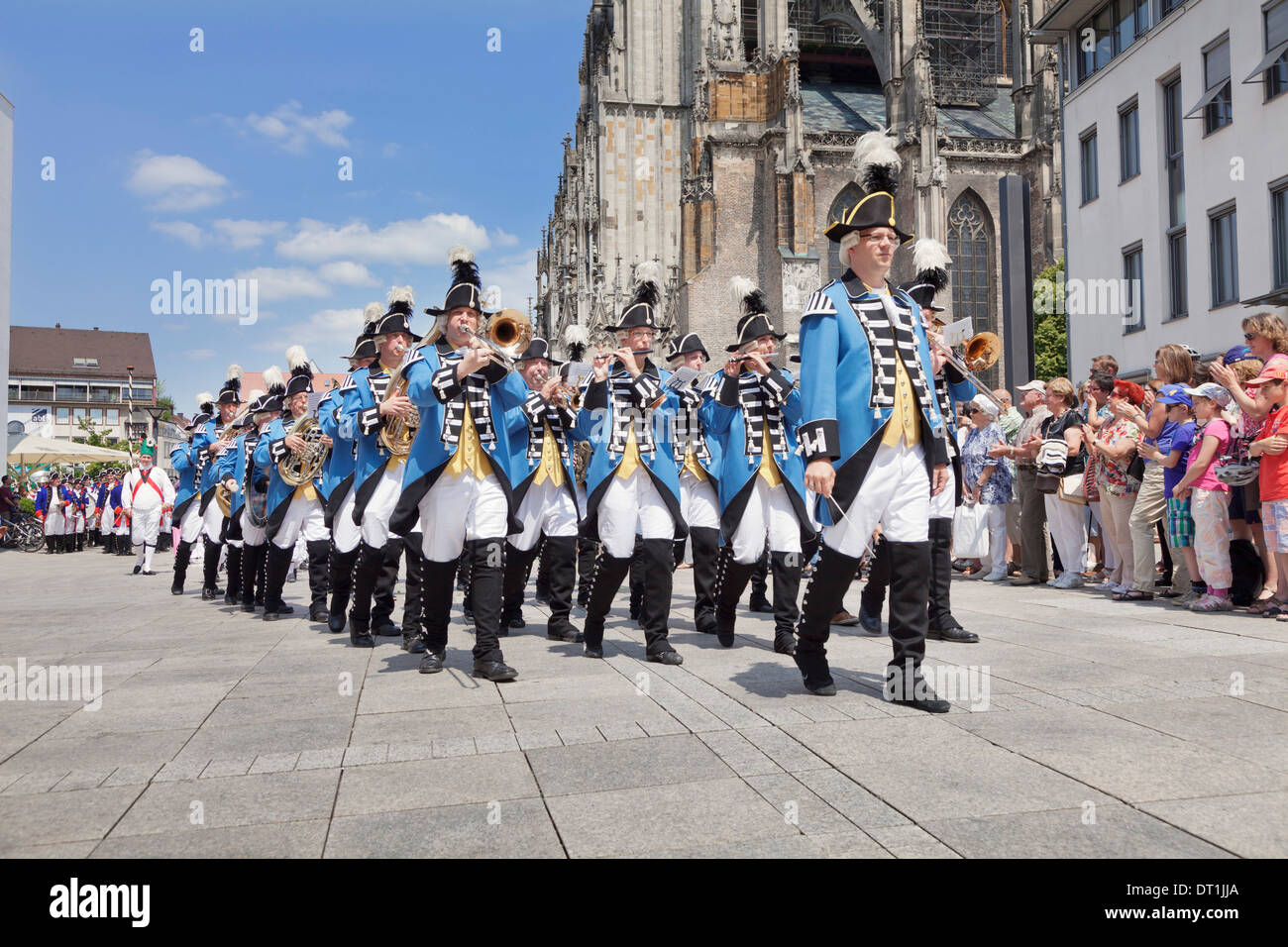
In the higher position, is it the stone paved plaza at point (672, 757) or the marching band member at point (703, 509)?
the marching band member at point (703, 509)

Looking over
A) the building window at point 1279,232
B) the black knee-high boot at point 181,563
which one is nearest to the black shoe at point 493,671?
the black knee-high boot at point 181,563

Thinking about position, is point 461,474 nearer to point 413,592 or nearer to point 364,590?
point 413,592

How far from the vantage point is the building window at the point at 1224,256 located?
70.7ft

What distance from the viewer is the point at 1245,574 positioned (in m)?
8.54

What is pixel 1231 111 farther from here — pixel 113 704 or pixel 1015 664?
pixel 113 704

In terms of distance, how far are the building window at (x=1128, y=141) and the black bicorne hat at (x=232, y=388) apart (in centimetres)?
2157

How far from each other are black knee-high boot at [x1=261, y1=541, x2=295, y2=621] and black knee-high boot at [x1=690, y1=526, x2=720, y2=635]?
418cm

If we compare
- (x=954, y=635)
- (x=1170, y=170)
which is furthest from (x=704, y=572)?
(x=1170, y=170)

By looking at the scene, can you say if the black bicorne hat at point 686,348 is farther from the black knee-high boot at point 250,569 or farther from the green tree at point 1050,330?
the green tree at point 1050,330

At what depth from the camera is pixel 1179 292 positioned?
927 inches

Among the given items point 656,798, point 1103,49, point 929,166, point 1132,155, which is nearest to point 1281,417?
point 656,798

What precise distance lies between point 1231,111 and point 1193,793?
22.4 metres

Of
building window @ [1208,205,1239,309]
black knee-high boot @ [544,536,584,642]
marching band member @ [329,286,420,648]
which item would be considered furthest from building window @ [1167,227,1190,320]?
marching band member @ [329,286,420,648]

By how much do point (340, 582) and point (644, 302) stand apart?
3395 millimetres
